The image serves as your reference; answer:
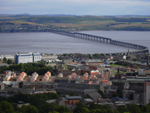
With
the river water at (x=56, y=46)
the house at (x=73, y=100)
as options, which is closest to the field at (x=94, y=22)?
the river water at (x=56, y=46)

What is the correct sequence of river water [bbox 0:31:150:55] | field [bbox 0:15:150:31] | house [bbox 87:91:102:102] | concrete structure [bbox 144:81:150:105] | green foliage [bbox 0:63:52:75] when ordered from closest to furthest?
concrete structure [bbox 144:81:150:105] < house [bbox 87:91:102:102] < green foliage [bbox 0:63:52:75] < river water [bbox 0:31:150:55] < field [bbox 0:15:150:31]

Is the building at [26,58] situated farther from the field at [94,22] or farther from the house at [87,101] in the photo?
the field at [94,22]

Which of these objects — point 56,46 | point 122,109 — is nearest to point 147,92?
point 122,109

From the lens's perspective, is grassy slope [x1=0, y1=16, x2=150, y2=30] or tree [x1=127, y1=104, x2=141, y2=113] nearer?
tree [x1=127, y1=104, x2=141, y2=113]

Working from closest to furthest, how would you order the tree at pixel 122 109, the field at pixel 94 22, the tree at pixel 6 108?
1. the tree at pixel 6 108
2. the tree at pixel 122 109
3. the field at pixel 94 22

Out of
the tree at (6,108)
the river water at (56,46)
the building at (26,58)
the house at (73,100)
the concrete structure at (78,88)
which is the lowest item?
the river water at (56,46)

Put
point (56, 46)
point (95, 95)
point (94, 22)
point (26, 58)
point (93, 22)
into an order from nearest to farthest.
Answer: point (95, 95)
point (26, 58)
point (56, 46)
point (94, 22)
point (93, 22)

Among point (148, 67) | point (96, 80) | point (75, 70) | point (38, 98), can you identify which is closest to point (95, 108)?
point (38, 98)

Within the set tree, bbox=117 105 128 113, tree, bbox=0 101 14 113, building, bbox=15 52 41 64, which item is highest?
tree, bbox=0 101 14 113

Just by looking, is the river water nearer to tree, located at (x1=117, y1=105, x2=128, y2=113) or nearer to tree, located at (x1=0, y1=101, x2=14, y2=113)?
tree, located at (x1=0, y1=101, x2=14, y2=113)

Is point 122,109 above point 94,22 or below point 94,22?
above

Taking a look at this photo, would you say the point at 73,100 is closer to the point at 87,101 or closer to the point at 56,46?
the point at 87,101

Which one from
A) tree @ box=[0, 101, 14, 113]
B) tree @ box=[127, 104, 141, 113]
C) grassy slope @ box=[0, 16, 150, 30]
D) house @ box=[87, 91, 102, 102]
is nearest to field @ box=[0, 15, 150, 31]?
grassy slope @ box=[0, 16, 150, 30]
